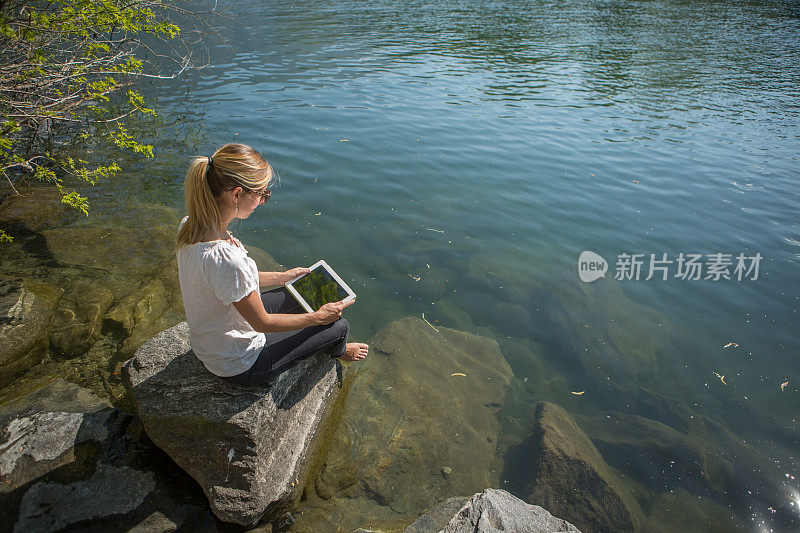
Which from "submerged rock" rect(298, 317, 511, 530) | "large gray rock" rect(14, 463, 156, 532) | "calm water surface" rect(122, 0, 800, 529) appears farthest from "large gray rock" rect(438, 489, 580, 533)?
"large gray rock" rect(14, 463, 156, 532)

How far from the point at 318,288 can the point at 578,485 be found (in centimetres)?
303

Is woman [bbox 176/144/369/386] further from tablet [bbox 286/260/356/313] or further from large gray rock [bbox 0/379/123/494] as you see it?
large gray rock [bbox 0/379/123/494]

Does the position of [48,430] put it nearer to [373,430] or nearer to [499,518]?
[373,430]

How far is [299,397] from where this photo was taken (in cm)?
382

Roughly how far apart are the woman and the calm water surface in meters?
2.68

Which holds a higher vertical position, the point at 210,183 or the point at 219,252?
the point at 210,183

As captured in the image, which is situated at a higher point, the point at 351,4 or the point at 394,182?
the point at 351,4

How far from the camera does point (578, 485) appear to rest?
4.38 meters

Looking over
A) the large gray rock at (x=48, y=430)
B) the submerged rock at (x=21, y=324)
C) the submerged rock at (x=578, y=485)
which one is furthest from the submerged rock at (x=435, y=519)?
the submerged rock at (x=21, y=324)

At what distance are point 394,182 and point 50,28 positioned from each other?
19.0 ft

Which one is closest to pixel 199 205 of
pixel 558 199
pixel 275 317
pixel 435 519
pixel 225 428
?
pixel 275 317

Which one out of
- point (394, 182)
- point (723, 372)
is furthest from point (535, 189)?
point (723, 372)

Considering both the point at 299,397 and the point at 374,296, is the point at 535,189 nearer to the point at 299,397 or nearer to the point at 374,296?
the point at 374,296

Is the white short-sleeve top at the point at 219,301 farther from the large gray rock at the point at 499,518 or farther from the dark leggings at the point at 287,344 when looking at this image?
the large gray rock at the point at 499,518
